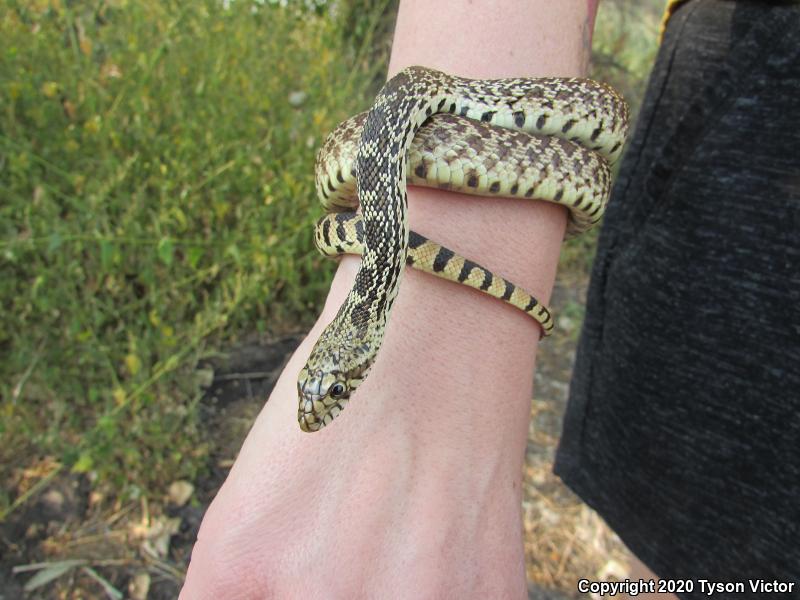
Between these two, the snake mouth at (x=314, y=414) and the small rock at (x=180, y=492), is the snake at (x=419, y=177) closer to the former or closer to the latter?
the snake mouth at (x=314, y=414)

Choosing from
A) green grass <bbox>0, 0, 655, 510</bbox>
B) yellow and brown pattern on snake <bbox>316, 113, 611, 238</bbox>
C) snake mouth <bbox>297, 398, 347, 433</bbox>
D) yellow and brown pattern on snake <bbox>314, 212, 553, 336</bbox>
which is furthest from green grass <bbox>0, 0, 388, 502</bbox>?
snake mouth <bbox>297, 398, 347, 433</bbox>

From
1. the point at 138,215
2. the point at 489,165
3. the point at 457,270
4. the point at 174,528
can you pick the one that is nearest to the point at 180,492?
the point at 174,528

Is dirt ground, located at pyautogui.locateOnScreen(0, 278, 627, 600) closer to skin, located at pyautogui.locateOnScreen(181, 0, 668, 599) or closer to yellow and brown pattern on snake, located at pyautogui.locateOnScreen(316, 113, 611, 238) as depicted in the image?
skin, located at pyautogui.locateOnScreen(181, 0, 668, 599)

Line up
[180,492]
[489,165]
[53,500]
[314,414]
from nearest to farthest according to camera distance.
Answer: [314,414] < [489,165] < [53,500] < [180,492]

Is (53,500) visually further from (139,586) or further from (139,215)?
(139,215)

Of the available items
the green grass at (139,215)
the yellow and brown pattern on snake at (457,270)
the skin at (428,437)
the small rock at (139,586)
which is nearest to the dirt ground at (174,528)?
the small rock at (139,586)

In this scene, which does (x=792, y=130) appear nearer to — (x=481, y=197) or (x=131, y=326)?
(x=481, y=197)

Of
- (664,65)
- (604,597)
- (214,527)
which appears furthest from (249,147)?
(604,597)
